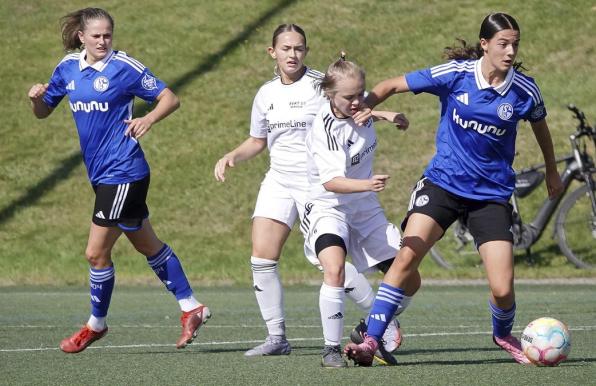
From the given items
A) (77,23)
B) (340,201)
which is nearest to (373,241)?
(340,201)

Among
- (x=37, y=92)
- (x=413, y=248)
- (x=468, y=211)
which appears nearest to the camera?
(x=413, y=248)

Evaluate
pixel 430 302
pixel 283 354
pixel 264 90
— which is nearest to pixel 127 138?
pixel 264 90

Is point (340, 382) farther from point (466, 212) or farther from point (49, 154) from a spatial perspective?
point (49, 154)

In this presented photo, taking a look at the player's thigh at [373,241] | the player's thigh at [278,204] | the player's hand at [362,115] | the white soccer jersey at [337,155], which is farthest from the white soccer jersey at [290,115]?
the player's hand at [362,115]

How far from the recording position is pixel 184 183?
17.7m

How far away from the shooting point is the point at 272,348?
8305 millimetres

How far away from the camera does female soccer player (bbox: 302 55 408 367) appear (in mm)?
7383

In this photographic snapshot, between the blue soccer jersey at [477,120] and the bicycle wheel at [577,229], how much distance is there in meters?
7.12

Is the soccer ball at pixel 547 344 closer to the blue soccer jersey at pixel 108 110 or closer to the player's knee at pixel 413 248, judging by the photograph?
the player's knee at pixel 413 248

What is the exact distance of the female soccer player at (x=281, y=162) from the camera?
825 centimetres

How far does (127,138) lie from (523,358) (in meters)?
2.99

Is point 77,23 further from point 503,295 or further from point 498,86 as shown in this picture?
point 503,295

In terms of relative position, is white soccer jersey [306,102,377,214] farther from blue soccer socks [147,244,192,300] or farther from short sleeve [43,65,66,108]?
short sleeve [43,65,66,108]

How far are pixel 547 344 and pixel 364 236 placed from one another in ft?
4.47
